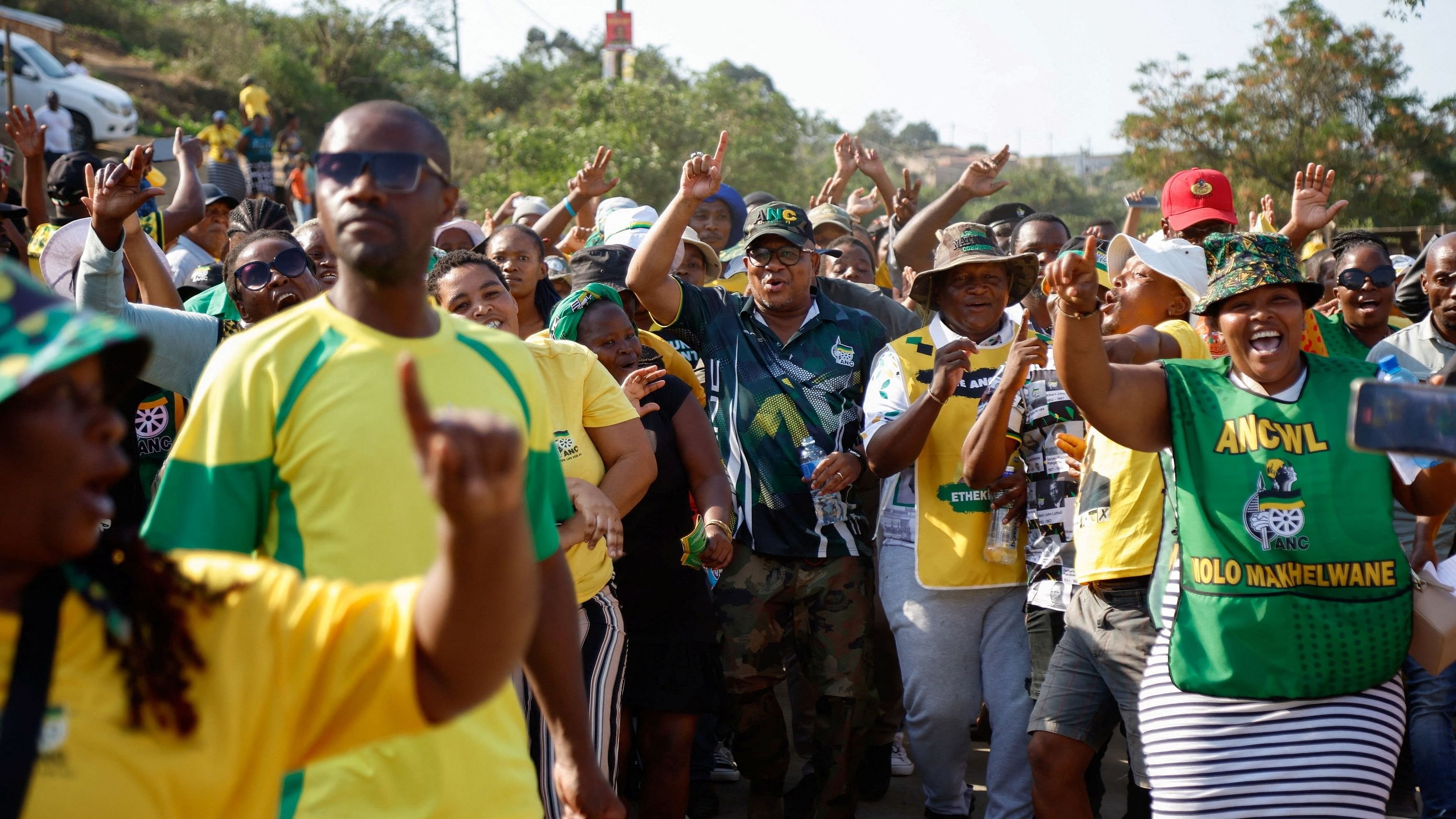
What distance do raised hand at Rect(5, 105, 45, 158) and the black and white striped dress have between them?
6002 mm

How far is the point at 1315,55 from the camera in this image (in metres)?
29.3

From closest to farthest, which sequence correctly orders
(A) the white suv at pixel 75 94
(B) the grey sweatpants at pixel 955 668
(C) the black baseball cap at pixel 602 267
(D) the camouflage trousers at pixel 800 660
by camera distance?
(B) the grey sweatpants at pixel 955 668
(D) the camouflage trousers at pixel 800 660
(C) the black baseball cap at pixel 602 267
(A) the white suv at pixel 75 94

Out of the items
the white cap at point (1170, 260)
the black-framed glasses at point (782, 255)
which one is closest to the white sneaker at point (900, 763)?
the black-framed glasses at point (782, 255)

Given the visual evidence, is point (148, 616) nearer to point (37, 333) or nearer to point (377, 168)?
point (37, 333)

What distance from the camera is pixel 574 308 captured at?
5078 mm

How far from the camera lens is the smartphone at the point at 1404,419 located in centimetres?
156

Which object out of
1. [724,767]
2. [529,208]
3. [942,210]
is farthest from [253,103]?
[724,767]

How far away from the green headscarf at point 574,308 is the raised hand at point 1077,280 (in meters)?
1.99

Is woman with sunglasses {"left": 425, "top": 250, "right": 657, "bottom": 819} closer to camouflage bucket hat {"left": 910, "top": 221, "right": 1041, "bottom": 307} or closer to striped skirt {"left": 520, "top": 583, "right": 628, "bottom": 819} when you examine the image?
striped skirt {"left": 520, "top": 583, "right": 628, "bottom": 819}

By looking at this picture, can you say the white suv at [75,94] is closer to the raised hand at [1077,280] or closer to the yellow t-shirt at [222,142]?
the yellow t-shirt at [222,142]

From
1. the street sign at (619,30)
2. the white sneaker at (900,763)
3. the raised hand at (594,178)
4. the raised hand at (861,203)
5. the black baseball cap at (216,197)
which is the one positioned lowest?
the white sneaker at (900,763)

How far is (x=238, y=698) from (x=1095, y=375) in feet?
8.52

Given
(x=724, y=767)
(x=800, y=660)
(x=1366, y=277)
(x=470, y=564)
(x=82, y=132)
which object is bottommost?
(x=724, y=767)

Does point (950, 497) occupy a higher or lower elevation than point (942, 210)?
lower
